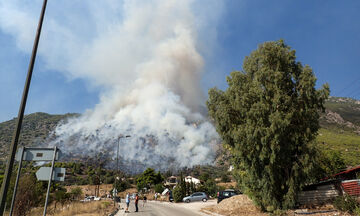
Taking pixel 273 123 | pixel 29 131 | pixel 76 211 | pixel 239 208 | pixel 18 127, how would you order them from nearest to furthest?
pixel 18 127 → pixel 273 123 → pixel 239 208 → pixel 76 211 → pixel 29 131

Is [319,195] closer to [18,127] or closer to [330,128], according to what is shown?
[18,127]

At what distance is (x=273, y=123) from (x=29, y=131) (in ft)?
601

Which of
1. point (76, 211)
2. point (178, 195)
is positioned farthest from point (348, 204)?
point (178, 195)

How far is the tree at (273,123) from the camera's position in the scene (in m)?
15.3

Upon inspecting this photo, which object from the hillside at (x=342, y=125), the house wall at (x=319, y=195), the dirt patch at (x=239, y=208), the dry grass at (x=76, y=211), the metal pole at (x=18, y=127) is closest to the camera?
the metal pole at (x=18, y=127)

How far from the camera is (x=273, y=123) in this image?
14891 mm

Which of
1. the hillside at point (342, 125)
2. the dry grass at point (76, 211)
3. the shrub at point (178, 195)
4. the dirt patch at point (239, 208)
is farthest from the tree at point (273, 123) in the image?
the hillside at point (342, 125)

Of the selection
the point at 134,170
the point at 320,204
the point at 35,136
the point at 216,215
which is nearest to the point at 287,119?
the point at 320,204

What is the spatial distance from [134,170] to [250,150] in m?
157

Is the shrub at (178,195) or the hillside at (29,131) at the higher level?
the hillside at (29,131)

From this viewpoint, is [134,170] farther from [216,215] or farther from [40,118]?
[216,215]

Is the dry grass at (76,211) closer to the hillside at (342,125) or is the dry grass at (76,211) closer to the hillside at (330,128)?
the hillside at (330,128)

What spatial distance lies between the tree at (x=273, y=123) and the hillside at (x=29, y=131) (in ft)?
390

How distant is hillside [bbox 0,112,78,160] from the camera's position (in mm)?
123600
